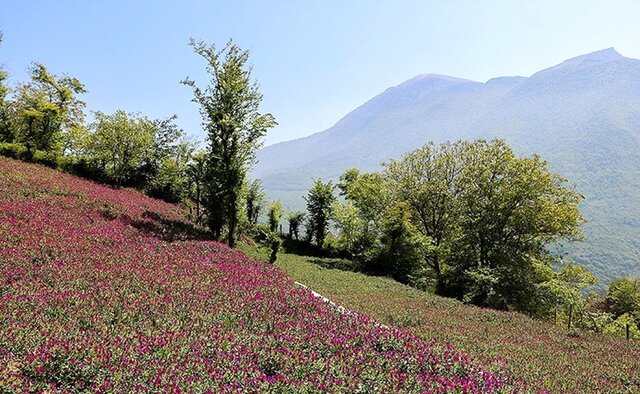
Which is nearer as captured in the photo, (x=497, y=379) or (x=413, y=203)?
(x=497, y=379)

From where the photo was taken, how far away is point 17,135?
44219 mm

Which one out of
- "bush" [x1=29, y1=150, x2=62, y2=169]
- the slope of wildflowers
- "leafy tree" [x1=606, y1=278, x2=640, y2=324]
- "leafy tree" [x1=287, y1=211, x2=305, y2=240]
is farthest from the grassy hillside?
"leafy tree" [x1=606, y1=278, x2=640, y2=324]

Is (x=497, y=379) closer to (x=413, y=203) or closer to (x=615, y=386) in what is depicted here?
(x=615, y=386)

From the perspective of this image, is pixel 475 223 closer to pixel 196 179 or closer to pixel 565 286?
pixel 565 286

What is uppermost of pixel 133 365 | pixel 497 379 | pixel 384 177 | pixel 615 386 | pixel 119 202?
pixel 384 177

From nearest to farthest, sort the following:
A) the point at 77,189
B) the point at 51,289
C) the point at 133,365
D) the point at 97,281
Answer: the point at 133,365 → the point at 51,289 → the point at 97,281 → the point at 77,189

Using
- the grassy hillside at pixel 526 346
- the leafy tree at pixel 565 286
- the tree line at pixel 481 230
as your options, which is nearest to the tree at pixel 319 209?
the tree line at pixel 481 230

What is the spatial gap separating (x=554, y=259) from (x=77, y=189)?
124ft

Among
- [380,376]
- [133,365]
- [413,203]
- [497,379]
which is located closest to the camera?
[133,365]

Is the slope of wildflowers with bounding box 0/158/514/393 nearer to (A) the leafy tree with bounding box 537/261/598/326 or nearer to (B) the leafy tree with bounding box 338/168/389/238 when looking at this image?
(A) the leafy tree with bounding box 537/261/598/326

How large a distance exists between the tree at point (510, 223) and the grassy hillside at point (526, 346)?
43.0 ft

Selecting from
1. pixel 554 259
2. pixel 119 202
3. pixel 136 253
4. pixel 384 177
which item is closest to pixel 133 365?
pixel 136 253

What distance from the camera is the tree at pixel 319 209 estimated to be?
5981 centimetres

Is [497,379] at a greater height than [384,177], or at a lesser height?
lesser
